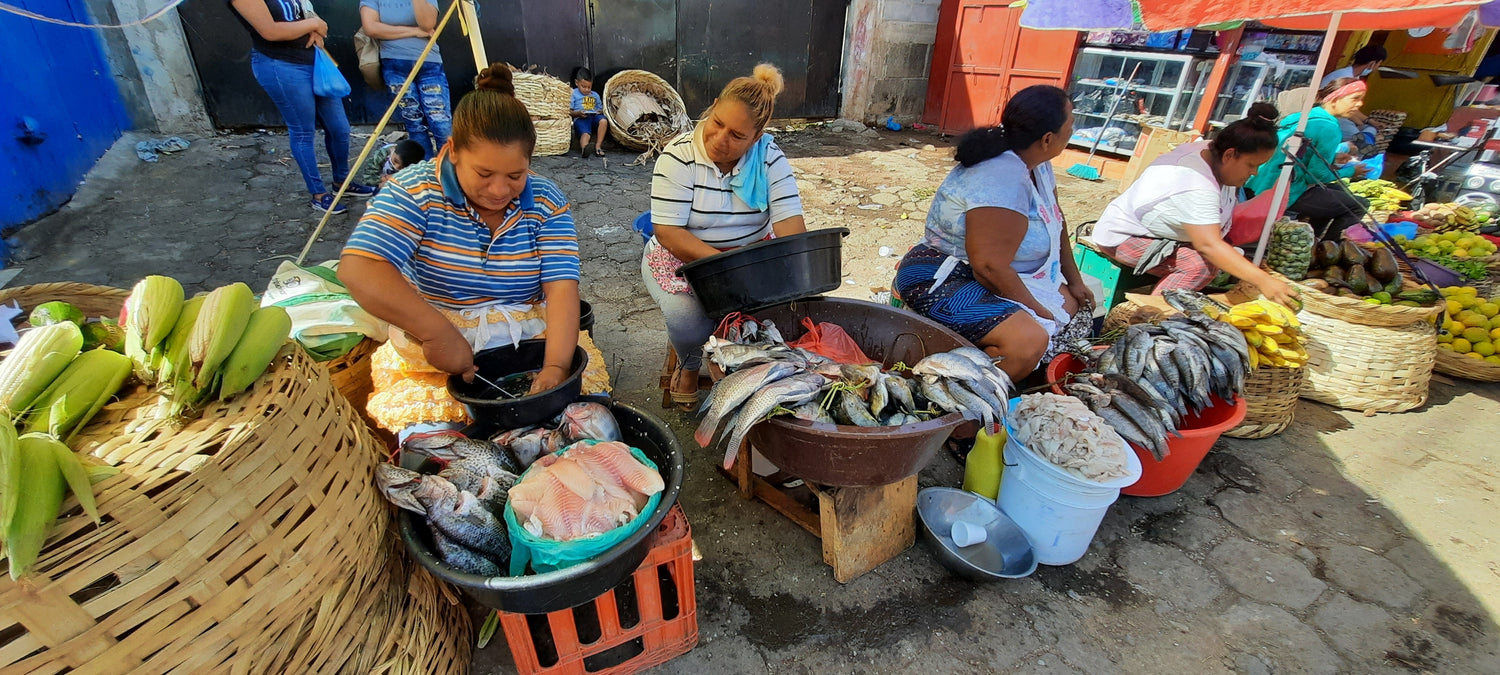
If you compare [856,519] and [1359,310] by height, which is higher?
[1359,310]

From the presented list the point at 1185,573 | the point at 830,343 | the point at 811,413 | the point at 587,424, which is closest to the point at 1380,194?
the point at 1185,573

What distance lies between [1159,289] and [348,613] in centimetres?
420

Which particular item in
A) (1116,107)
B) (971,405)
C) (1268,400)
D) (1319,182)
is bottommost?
(1268,400)

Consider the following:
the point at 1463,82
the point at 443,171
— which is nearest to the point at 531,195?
the point at 443,171

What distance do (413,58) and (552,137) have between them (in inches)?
74.1

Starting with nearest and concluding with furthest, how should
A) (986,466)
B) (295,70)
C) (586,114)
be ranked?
(986,466)
(295,70)
(586,114)

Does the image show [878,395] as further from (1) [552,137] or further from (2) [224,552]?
(1) [552,137]

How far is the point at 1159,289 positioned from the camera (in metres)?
3.69

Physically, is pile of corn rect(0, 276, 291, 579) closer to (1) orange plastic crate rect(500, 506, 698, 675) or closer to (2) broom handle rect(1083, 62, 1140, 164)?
(1) orange plastic crate rect(500, 506, 698, 675)

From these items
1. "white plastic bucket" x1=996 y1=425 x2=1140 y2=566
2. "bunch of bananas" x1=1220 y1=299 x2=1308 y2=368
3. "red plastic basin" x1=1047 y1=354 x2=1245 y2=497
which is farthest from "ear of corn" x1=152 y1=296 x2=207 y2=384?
"bunch of bananas" x1=1220 y1=299 x2=1308 y2=368

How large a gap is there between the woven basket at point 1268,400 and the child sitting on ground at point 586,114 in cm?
661

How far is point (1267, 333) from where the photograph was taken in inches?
116

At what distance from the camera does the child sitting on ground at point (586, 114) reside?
286 inches

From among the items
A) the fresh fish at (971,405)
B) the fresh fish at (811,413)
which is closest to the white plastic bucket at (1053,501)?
the fresh fish at (971,405)
